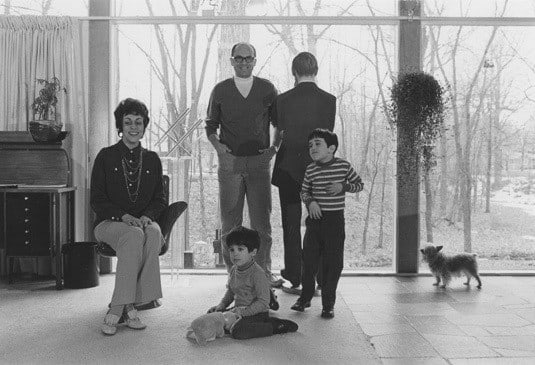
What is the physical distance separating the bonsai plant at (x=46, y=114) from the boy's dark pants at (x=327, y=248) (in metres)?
2.26

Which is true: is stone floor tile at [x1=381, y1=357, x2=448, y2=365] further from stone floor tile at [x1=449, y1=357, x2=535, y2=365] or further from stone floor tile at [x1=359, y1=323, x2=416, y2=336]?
stone floor tile at [x1=359, y1=323, x2=416, y2=336]

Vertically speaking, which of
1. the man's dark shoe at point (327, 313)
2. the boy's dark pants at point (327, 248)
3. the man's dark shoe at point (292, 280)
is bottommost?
the man's dark shoe at point (327, 313)

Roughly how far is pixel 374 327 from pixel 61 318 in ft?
5.94

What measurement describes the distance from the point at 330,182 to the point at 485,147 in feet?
7.37

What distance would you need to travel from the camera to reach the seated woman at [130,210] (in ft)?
13.8

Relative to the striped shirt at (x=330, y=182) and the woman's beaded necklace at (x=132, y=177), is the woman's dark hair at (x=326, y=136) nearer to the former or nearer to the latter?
the striped shirt at (x=330, y=182)

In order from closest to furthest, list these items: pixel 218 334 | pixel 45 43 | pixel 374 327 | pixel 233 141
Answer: pixel 218 334 < pixel 374 327 < pixel 233 141 < pixel 45 43

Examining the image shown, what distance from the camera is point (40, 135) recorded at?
5.70 m

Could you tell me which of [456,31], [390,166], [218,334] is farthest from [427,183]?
[218,334]

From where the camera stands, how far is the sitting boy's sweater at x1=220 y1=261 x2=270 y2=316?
4031 millimetres

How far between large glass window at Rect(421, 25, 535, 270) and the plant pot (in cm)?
290

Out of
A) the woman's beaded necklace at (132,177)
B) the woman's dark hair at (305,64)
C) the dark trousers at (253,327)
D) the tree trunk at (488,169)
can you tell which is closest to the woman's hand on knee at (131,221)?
the woman's beaded necklace at (132,177)

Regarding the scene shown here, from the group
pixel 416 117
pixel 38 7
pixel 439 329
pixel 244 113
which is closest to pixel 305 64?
pixel 244 113

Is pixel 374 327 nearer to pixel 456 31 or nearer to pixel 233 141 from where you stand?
pixel 233 141
